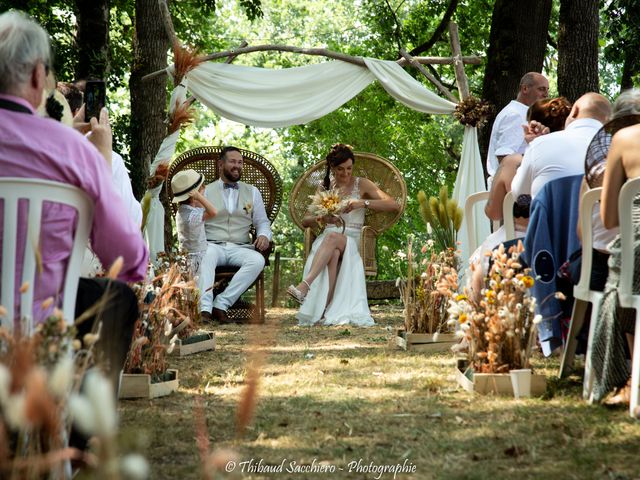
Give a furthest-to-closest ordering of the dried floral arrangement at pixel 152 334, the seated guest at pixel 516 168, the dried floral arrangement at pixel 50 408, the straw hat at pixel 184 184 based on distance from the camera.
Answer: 1. the straw hat at pixel 184 184
2. the seated guest at pixel 516 168
3. the dried floral arrangement at pixel 152 334
4. the dried floral arrangement at pixel 50 408

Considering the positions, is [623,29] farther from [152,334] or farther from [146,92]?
[152,334]

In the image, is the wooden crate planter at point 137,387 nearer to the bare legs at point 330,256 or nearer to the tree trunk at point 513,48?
the bare legs at point 330,256

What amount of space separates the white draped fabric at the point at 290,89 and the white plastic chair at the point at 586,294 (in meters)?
5.23

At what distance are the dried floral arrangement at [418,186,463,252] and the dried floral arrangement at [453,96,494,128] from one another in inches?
92.9

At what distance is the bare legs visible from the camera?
26.9 ft

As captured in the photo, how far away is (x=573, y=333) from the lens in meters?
4.03

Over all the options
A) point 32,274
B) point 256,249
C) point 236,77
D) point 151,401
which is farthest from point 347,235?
point 32,274

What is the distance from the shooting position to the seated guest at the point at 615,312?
11.0 ft

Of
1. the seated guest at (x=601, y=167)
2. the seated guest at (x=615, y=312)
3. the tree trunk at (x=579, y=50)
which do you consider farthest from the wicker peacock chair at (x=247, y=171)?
the seated guest at (x=615, y=312)

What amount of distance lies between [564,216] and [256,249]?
15.1ft

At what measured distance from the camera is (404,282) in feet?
20.9

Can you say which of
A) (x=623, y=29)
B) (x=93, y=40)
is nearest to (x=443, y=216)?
(x=93, y=40)

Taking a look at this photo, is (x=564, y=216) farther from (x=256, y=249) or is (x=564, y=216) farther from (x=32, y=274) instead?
(x=256, y=249)

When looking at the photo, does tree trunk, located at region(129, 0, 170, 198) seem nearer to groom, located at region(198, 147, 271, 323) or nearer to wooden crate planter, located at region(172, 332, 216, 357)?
groom, located at region(198, 147, 271, 323)
